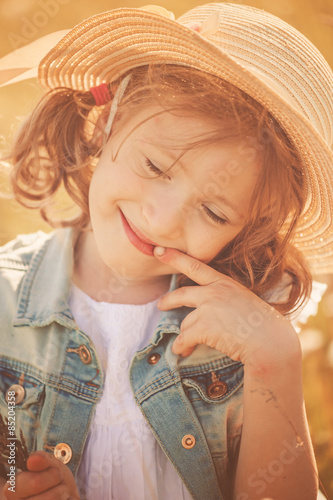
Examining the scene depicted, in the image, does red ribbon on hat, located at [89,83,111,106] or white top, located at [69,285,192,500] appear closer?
white top, located at [69,285,192,500]

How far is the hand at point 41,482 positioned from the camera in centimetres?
102

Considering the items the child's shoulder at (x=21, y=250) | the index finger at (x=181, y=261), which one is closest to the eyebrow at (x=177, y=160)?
the index finger at (x=181, y=261)

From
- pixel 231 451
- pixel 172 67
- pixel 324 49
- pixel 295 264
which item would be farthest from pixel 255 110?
pixel 324 49

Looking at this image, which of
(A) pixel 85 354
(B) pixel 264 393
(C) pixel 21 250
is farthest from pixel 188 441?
(C) pixel 21 250

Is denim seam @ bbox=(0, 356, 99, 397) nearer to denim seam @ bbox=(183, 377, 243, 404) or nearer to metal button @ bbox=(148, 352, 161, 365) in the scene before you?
metal button @ bbox=(148, 352, 161, 365)

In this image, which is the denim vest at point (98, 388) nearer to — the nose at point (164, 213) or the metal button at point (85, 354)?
the metal button at point (85, 354)

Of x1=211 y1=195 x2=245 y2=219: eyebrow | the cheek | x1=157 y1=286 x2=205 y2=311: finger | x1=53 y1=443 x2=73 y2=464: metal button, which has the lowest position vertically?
x1=53 y1=443 x2=73 y2=464: metal button

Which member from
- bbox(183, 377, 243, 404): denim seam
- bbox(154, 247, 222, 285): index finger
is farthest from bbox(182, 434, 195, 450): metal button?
bbox(154, 247, 222, 285): index finger

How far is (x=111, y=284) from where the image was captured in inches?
60.5

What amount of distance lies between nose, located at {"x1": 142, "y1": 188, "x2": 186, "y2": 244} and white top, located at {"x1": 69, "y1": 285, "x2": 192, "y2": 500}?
15.8 inches

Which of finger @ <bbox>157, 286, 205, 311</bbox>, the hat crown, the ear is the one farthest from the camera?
the ear

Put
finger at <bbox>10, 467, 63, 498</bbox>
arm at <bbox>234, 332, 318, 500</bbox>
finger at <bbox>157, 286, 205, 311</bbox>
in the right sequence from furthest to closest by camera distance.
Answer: finger at <bbox>157, 286, 205, 311</bbox>, arm at <bbox>234, 332, 318, 500</bbox>, finger at <bbox>10, 467, 63, 498</bbox>

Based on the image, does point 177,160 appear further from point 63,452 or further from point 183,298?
point 63,452

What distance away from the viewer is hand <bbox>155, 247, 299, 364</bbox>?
50.4 inches
